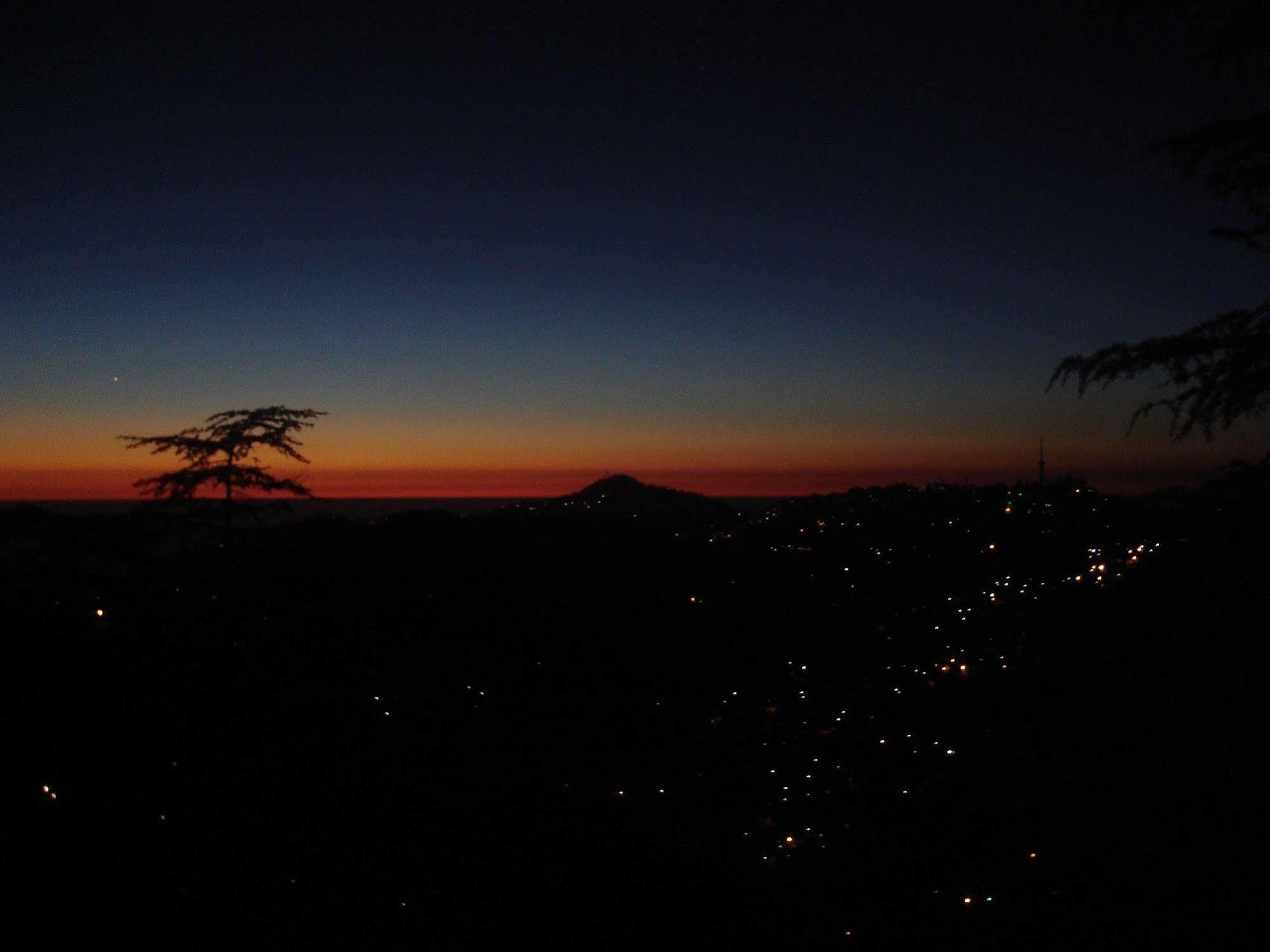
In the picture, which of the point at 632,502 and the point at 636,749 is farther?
the point at 632,502

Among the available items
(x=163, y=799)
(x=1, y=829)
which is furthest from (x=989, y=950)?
→ (x=1, y=829)

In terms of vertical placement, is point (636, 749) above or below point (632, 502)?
below

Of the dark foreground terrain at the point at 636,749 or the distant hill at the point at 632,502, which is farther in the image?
the distant hill at the point at 632,502

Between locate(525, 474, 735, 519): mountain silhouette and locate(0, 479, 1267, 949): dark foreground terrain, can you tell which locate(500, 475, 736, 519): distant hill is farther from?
locate(0, 479, 1267, 949): dark foreground terrain

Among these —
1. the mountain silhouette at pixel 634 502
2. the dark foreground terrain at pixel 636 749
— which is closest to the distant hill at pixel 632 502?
the mountain silhouette at pixel 634 502

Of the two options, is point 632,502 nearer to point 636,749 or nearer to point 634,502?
point 634,502

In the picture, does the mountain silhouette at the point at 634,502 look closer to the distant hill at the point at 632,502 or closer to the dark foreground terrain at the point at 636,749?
the distant hill at the point at 632,502

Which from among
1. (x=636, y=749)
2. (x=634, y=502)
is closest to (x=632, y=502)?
(x=634, y=502)

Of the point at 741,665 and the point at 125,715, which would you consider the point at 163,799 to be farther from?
the point at 741,665

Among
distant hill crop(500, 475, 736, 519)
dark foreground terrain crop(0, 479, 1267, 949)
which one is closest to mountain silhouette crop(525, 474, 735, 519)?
distant hill crop(500, 475, 736, 519)
